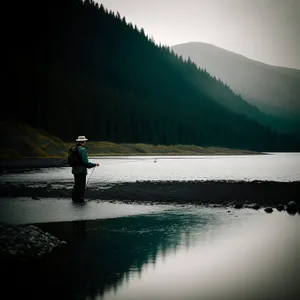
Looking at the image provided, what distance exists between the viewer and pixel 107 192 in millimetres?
31625

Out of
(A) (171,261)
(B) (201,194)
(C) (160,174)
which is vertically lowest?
(A) (171,261)

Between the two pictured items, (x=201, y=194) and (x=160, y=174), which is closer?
(x=201, y=194)

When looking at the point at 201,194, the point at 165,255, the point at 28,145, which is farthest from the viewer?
the point at 28,145

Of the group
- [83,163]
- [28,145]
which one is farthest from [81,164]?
[28,145]

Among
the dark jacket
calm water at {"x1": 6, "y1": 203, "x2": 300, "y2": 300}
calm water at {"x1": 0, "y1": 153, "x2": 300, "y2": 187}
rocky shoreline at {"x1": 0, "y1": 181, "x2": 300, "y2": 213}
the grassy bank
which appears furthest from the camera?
the grassy bank

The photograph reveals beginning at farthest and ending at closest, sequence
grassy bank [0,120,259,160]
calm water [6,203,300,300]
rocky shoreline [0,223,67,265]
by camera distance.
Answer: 1. grassy bank [0,120,259,160]
2. rocky shoreline [0,223,67,265]
3. calm water [6,203,300,300]

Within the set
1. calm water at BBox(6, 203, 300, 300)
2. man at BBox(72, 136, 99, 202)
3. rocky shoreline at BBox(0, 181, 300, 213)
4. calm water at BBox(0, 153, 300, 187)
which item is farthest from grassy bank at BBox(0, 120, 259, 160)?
calm water at BBox(6, 203, 300, 300)

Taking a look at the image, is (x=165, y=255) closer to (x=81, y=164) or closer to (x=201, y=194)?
(x=81, y=164)

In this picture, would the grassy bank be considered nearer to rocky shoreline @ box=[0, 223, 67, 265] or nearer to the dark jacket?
the dark jacket

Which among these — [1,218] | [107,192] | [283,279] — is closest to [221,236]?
[283,279]

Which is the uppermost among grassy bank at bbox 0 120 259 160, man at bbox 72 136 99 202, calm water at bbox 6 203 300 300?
grassy bank at bbox 0 120 259 160

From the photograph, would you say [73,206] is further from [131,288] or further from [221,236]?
[131,288]

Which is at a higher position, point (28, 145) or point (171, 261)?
point (28, 145)

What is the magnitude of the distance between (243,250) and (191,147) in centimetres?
17127
